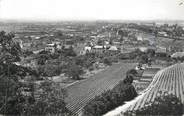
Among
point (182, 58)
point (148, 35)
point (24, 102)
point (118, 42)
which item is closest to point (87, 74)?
point (182, 58)

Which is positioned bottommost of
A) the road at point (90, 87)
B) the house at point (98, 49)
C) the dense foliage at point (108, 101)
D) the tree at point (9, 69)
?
the house at point (98, 49)

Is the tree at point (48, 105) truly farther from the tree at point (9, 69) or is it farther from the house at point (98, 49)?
the house at point (98, 49)

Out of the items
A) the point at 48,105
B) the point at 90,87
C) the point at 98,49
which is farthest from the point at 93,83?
the point at 98,49

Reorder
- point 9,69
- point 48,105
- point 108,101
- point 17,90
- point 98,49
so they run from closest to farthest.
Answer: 1. point 9,69
2. point 17,90
3. point 48,105
4. point 108,101
5. point 98,49

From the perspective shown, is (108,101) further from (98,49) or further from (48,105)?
(98,49)

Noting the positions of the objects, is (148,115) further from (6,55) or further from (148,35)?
(148,35)

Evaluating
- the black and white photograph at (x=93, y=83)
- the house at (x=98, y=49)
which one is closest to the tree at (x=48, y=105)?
the black and white photograph at (x=93, y=83)

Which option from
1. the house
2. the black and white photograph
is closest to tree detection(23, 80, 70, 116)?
the black and white photograph

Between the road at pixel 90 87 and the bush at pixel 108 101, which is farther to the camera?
the road at pixel 90 87
